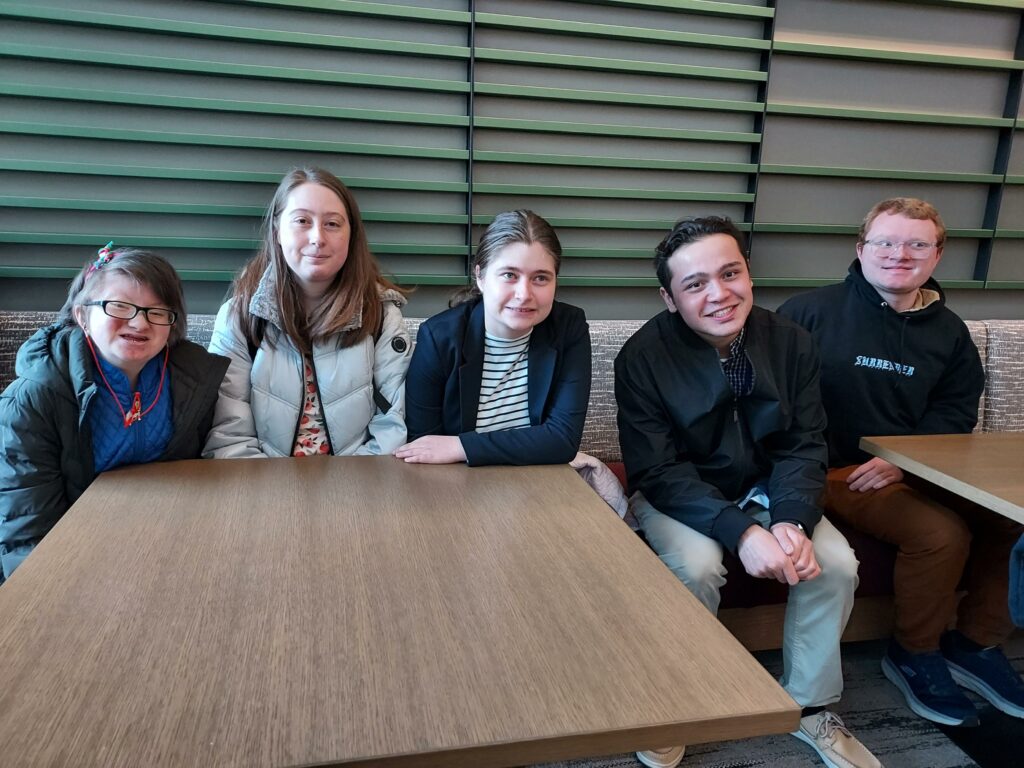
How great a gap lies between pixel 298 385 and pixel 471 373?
1.45 ft

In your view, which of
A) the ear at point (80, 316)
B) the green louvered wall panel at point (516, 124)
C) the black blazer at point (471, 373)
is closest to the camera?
the ear at point (80, 316)

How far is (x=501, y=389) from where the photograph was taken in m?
1.68

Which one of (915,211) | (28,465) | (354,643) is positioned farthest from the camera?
(915,211)

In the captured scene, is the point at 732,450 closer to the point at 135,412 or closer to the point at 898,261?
the point at 898,261

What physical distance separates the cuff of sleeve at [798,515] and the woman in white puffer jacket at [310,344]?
2.97 ft

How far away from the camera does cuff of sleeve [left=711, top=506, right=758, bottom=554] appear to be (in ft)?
4.70

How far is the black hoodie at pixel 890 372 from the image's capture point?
202 cm

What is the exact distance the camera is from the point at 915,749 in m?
1.60

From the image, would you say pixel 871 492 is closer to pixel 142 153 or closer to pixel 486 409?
pixel 486 409

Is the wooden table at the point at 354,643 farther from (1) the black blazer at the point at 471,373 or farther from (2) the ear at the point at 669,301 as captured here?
(2) the ear at the point at 669,301

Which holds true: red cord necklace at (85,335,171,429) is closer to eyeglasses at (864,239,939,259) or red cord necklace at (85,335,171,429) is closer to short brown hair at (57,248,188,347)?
short brown hair at (57,248,188,347)

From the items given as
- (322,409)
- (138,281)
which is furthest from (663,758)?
(138,281)

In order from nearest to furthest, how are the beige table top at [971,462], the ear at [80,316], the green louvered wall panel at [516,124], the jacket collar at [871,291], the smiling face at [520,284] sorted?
the beige table top at [971,462]
the ear at [80,316]
the smiling face at [520,284]
the green louvered wall panel at [516,124]
the jacket collar at [871,291]

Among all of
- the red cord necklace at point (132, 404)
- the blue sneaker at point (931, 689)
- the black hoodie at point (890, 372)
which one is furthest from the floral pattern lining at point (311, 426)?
the blue sneaker at point (931, 689)
